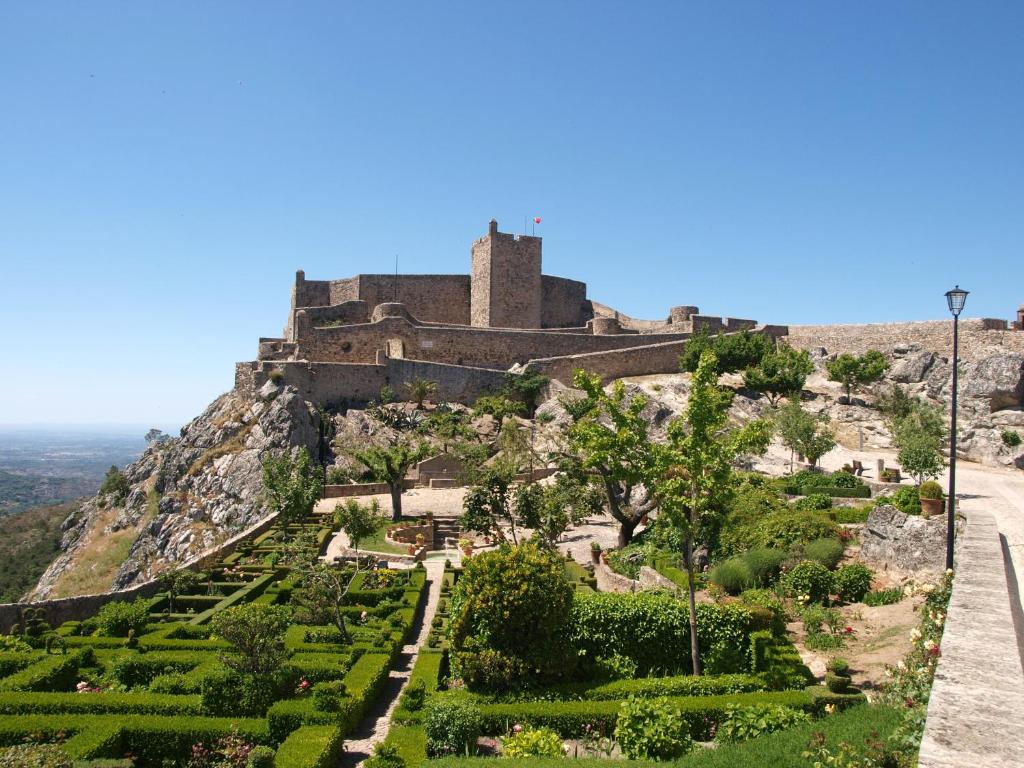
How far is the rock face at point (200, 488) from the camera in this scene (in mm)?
31672

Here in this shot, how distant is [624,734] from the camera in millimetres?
9883

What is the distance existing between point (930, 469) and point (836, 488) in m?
2.81

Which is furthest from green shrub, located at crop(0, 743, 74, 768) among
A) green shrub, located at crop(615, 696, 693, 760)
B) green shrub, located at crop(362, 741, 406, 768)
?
green shrub, located at crop(615, 696, 693, 760)

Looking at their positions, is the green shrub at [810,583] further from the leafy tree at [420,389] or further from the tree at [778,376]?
the leafy tree at [420,389]

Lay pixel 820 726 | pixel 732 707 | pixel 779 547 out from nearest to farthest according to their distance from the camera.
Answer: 1. pixel 820 726
2. pixel 732 707
3. pixel 779 547

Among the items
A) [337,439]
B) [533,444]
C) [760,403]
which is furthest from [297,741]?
[760,403]

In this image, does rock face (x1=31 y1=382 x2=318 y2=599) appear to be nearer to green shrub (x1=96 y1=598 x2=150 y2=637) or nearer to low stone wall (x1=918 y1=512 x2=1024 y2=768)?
green shrub (x1=96 y1=598 x2=150 y2=637)

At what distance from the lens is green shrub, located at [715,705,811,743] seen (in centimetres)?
969

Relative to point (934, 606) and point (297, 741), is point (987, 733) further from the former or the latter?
point (297, 741)

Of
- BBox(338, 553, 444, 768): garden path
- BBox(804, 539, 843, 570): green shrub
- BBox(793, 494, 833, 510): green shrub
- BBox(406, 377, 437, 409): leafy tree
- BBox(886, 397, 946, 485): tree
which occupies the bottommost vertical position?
BBox(338, 553, 444, 768): garden path

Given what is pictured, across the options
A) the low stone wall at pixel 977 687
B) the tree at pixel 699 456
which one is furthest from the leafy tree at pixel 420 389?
the low stone wall at pixel 977 687

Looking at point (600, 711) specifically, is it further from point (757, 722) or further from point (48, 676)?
point (48, 676)

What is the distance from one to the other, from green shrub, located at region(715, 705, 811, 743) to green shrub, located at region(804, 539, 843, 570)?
6797 mm

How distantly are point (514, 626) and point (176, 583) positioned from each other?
9.80 meters
